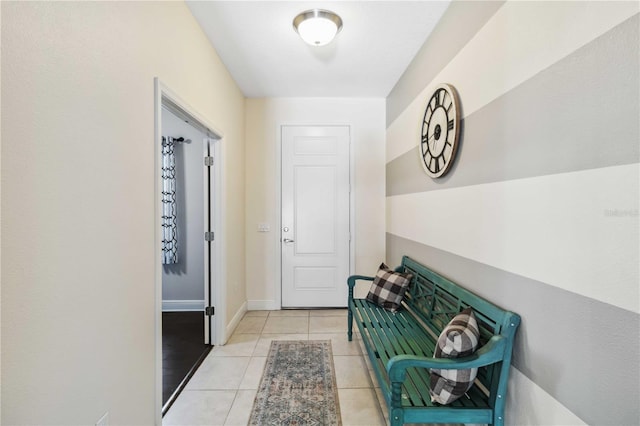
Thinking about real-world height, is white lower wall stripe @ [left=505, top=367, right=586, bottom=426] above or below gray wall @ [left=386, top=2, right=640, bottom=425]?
below

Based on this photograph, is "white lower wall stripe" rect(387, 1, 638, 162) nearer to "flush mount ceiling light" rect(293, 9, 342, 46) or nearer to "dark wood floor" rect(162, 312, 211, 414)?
"flush mount ceiling light" rect(293, 9, 342, 46)

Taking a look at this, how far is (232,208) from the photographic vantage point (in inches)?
123

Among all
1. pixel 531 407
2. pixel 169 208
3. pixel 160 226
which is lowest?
pixel 531 407

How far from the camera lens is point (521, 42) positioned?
1279 mm

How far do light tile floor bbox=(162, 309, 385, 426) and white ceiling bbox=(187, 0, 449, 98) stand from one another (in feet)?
8.65

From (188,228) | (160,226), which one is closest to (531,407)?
(160,226)

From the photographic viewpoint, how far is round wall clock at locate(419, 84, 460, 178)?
185 centimetres

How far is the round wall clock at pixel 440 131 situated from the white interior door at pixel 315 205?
1.43 meters

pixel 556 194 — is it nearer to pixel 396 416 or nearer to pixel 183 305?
pixel 396 416

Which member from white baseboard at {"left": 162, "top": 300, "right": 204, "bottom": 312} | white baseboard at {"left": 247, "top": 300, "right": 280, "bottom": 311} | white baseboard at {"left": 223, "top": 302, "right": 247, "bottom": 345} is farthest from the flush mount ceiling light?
white baseboard at {"left": 162, "top": 300, "right": 204, "bottom": 312}

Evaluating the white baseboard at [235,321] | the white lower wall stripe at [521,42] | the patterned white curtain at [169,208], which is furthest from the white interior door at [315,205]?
the white lower wall stripe at [521,42]

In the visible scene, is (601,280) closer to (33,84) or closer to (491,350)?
(491,350)

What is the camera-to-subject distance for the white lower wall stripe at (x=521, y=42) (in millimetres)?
964

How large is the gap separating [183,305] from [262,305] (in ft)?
3.53
